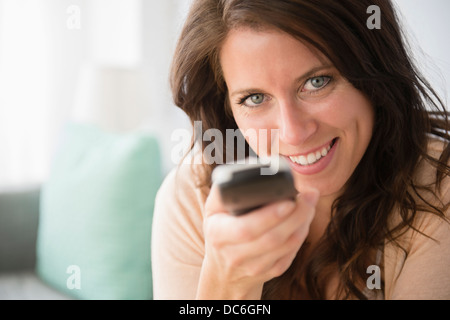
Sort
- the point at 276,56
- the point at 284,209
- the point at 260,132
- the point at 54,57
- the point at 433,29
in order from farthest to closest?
the point at 54,57 → the point at 433,29 → the point at 260,132 → the point at 276,56 → the point at 284,209

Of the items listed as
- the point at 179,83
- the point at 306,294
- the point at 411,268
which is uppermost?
the point at 179,83

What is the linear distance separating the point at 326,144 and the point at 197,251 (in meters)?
0.40

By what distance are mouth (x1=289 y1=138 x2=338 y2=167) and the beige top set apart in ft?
0.68

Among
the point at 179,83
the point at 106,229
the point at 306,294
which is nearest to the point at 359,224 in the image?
the point at 306,294

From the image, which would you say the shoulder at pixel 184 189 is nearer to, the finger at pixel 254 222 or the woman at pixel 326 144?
the woman at pixel 326 144

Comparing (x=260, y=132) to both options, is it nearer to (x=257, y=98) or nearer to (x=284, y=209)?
(x=257, y=98)

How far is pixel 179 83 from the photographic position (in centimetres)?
113

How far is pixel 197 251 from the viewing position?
1151mm

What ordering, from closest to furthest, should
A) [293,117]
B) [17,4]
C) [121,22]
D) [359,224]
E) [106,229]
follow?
1. [293,117]
2. [359,224]
3. [106,229]
4. [17,4]
5. [121,22]

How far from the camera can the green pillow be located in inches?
60.6

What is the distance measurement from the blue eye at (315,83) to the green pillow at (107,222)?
2.61ft

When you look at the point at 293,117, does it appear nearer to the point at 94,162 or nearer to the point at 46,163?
the point at 94,162

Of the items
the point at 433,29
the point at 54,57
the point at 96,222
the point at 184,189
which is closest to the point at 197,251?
the point at 184,189

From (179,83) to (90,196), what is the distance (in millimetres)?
640
